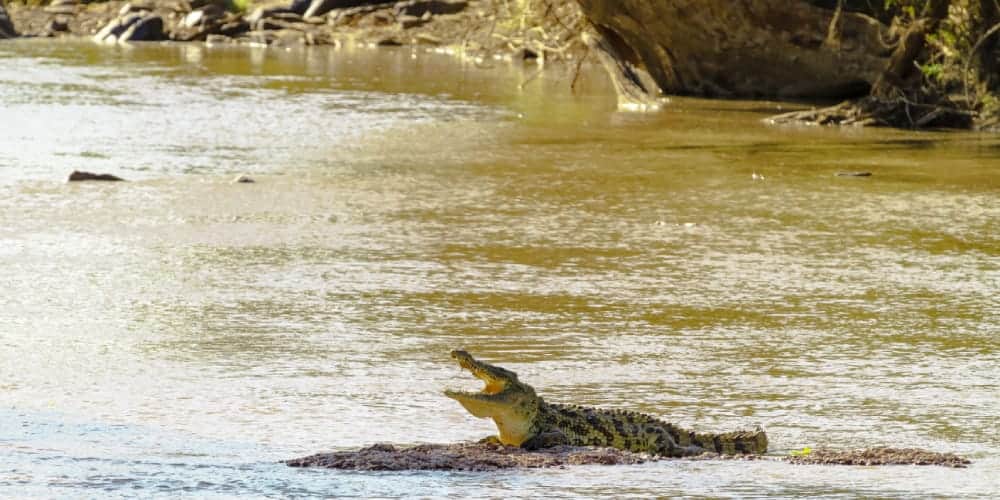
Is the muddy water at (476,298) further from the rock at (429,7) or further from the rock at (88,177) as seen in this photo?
the rock at (429,7)

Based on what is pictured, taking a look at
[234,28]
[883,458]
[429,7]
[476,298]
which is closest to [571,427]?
[883,458]

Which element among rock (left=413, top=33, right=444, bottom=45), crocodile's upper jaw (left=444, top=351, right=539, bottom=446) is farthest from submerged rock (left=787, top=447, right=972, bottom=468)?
rock (left=413, top=33, right=444, bottom=45)

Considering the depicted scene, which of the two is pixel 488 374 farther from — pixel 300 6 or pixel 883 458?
pixel 300 6

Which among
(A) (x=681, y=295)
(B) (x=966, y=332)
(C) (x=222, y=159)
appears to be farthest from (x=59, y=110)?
(B) (x=966, y=332)

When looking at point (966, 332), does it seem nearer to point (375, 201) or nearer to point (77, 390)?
point (77, 390)

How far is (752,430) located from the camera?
6.64 m

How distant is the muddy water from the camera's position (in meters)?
6.20

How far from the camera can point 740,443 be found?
6.17 meters

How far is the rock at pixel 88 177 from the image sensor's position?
46.9 ft

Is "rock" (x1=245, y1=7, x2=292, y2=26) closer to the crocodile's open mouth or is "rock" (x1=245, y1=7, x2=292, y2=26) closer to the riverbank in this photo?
the riverbank

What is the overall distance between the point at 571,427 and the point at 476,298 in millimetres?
3382

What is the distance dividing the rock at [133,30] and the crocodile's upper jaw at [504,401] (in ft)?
120

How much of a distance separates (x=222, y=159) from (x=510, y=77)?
13.5 m

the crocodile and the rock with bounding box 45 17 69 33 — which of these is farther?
the rock with bounding box 45 17 69 33
